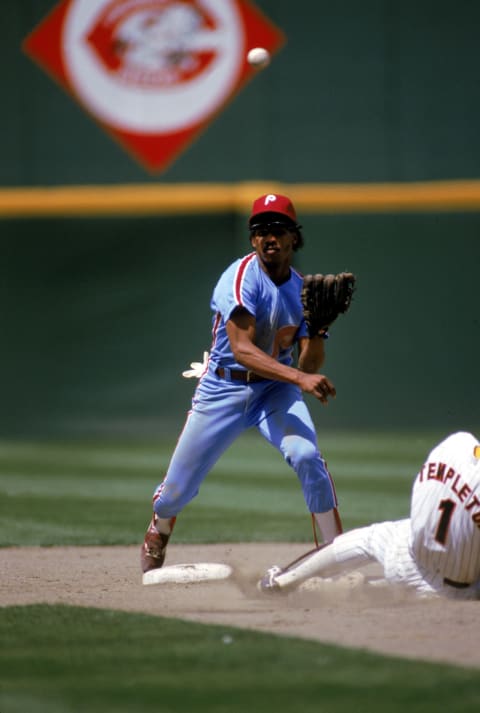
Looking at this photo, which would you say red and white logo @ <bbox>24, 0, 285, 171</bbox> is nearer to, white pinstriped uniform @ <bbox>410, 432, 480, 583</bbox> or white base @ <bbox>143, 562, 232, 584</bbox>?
white base @ <bbox>143, 562, 232, 584</bbox>

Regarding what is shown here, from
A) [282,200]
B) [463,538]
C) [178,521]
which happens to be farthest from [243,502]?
[463,538]

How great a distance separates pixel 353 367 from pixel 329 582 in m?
8.56

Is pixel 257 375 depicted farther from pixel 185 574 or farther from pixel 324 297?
pixel 185 574

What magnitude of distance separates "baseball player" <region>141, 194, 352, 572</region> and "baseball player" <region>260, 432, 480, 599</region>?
62 cm

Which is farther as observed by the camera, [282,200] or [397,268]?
[397,268]

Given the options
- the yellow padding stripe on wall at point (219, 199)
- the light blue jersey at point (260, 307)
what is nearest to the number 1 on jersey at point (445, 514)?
the light blue jersey at point (260, 307)

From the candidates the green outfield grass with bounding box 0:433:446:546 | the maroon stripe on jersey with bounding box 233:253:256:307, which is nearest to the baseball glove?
the maroon stripe on jersey with bounding box 233:253:256:307

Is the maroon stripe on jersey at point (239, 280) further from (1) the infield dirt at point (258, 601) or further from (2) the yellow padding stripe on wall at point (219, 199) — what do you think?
(2) the yellow padding stripe on wall at point (219, 199)

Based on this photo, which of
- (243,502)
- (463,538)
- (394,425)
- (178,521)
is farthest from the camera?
(394,425)

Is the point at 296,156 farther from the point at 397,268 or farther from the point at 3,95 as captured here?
the point at 3,95

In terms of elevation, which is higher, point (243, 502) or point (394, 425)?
point (394, 425)

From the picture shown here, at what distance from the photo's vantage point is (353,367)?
13.9 m

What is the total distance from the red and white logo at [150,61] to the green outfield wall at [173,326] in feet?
3.49

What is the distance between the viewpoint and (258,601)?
537 cm
